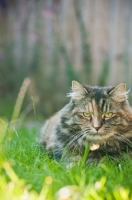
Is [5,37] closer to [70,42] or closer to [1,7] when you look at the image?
[1,7]

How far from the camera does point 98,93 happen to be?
12.6 feet

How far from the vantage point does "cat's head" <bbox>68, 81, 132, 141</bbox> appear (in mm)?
3682

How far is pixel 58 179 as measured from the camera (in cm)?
296

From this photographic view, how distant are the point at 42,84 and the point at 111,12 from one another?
1.69m

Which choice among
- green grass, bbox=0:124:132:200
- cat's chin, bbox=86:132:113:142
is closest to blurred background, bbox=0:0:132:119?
cat's chin, bbox=86:132:113:142

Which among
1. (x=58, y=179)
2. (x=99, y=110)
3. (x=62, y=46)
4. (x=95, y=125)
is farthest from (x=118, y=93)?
(x=62, y=46)

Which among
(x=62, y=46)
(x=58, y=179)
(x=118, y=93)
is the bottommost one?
(x=58, y=179)

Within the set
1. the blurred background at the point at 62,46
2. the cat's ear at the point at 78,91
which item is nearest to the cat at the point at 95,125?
the cat's ear at the point at 78,91

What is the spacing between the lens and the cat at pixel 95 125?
3695mm

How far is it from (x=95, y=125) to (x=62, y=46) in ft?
14.6

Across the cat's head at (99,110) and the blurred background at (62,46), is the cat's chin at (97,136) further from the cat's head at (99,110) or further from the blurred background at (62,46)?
the blurred background at (62,46)

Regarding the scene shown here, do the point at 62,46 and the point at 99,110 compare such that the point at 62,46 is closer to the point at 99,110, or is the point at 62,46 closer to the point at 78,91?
the point at 78,91

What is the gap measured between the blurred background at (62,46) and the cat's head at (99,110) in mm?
3934

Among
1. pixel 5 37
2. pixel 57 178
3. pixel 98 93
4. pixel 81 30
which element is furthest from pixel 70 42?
pixel 57 178
